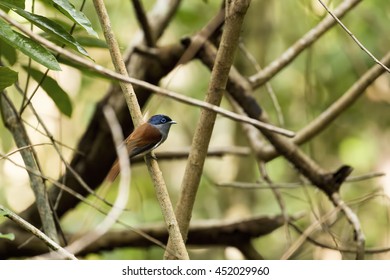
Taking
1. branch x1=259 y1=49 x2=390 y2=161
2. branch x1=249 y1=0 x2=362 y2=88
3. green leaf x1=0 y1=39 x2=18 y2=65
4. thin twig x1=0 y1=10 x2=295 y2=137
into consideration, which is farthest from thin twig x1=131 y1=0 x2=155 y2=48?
thin twig x1=0 y1=10 x2=295 y2=137

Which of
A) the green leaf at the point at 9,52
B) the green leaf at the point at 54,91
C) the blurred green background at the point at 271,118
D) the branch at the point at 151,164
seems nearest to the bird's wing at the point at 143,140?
the branch at the point at 151,164

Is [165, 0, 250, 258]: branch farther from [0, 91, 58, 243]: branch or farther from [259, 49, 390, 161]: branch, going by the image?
[259, 49, 390, 161]: branch

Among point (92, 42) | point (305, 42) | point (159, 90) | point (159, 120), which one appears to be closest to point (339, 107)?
point (305, 42)

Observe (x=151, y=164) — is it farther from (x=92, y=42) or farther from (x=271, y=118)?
(x=271, y=118)

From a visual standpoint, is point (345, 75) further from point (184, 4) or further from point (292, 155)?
point (292, 155)

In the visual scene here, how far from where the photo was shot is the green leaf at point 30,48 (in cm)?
157

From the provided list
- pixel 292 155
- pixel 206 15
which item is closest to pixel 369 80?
pixel 292 155

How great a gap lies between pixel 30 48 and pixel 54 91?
2.20 feet

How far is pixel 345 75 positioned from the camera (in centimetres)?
426

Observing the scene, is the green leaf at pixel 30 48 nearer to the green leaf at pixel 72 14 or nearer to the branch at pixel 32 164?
the green leaf at pixel 72 14

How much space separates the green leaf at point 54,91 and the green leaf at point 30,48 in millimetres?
609

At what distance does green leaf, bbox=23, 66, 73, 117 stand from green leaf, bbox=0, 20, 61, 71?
609mm

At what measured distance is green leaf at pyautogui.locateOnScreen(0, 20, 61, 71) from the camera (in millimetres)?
1569

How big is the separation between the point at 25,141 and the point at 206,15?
2.41m
